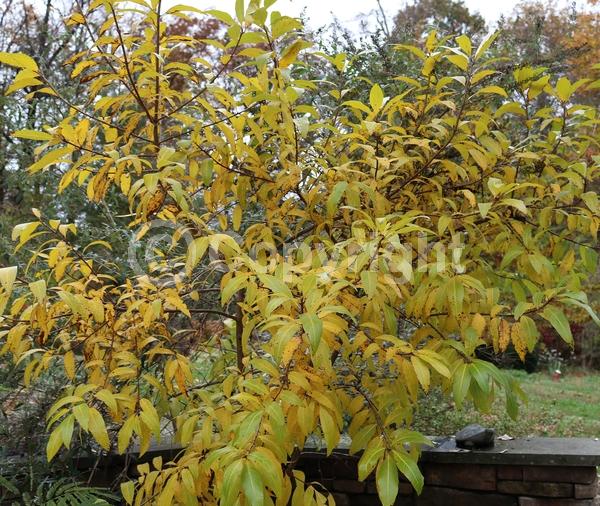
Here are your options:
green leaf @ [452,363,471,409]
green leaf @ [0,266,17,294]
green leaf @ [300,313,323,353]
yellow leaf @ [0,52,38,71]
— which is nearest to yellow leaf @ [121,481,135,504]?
green leaf @ [0,266,17,294]

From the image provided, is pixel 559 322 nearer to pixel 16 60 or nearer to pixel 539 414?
pixel 16 60

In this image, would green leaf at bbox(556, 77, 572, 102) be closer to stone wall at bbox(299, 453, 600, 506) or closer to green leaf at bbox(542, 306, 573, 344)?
green leaf at bbox(542, 306, 573, 344)

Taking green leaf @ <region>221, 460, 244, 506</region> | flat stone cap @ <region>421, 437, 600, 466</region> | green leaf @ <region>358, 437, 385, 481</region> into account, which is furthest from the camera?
flat stone cap @ <region>421, 437, 600, 466</region>

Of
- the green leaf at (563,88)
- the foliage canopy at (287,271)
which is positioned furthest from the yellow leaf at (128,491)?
the green leaf at (563,88)

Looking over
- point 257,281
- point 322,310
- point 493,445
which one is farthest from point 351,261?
point 493,445

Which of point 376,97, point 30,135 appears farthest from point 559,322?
point 30,135

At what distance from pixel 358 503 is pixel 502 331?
139 cm

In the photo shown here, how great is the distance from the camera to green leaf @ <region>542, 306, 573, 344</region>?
5.49ft

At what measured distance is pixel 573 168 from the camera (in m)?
2.17

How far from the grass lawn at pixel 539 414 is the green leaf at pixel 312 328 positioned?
2.56 meters

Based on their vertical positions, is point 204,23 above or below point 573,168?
above

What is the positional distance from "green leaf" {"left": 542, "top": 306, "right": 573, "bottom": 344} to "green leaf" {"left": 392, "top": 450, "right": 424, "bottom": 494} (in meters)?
0.48

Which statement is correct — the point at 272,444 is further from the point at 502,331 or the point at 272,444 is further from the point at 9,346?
the point at 9,346

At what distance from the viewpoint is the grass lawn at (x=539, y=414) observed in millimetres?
4223
